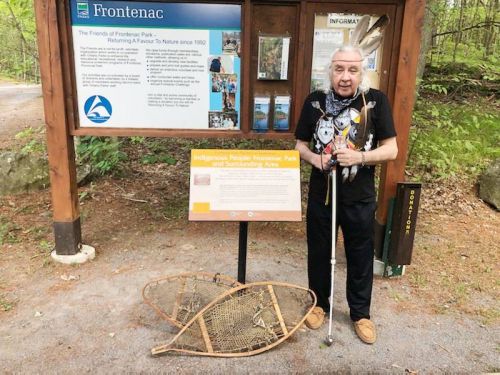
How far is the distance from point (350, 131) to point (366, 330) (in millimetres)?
1396

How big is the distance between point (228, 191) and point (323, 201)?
2.15 feet

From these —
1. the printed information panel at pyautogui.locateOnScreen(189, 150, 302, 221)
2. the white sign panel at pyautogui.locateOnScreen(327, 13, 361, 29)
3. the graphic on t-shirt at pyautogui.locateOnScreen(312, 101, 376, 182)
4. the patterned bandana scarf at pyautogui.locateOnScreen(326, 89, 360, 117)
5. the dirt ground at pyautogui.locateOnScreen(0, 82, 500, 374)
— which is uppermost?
the white sign panel at pyautogui.locateOnScreen(327, 13, 361, 29)

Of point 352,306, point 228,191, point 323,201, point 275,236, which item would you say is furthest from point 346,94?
point 275,236

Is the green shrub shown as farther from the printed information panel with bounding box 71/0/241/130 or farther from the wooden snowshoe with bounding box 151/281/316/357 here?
the wooden snowshoe with bounding box 151/281/316/357

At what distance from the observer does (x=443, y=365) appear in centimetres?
288

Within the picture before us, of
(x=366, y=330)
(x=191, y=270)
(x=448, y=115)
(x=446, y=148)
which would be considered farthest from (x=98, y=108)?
(x=448, y=115)

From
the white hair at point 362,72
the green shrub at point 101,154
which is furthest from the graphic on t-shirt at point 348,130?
the green shrub at point 101,154

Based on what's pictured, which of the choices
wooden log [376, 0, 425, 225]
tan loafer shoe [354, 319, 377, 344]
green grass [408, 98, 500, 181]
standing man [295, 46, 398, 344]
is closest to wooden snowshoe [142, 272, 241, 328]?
standing man [295, 46, 398, 344]

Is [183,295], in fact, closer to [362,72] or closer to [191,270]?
[191,270]

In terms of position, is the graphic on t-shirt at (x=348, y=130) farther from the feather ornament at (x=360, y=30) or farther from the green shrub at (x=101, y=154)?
the green shrub at (x=101, y=154)

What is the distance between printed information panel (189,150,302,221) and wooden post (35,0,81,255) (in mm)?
1458

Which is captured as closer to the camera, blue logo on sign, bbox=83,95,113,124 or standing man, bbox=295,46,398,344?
standing man, bbox=295,46,398,344

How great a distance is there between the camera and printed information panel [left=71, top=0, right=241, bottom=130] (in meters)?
3.60

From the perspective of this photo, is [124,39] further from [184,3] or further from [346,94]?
[346,94]
